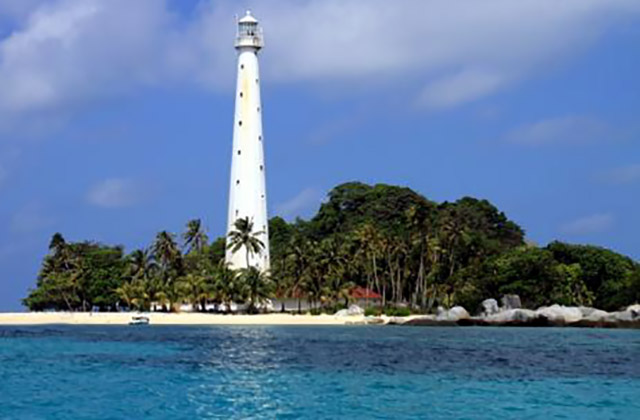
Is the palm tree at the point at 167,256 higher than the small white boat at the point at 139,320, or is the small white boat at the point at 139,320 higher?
the palm tree at the point at 167,256

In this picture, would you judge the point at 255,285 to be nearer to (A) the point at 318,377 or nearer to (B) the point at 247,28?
(B) the point at 247,28

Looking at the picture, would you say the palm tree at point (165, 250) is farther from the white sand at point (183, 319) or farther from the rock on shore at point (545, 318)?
the rock on shore at point (545, 318)

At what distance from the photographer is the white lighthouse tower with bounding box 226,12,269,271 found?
7762 cm

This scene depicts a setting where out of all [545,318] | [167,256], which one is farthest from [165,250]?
[545,318]

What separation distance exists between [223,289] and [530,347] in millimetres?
34324

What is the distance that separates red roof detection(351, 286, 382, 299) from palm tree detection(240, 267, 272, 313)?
949 centimetres

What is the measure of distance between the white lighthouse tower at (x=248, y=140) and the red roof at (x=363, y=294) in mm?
11020

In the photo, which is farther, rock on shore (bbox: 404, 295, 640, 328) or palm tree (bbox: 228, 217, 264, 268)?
palm tree (bbox: 228, 217, 264, 268)

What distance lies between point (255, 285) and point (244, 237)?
13.3 ft

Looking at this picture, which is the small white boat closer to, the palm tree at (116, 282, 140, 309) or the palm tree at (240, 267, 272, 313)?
the palm tree at (240, 267, 272, 313)

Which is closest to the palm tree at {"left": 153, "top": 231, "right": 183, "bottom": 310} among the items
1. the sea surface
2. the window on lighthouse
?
the window on lighthouse

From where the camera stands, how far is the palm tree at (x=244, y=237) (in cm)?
7700

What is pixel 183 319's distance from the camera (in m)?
72.6

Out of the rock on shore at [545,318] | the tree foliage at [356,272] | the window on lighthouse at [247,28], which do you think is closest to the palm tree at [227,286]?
the tree foliage at [356,272]
